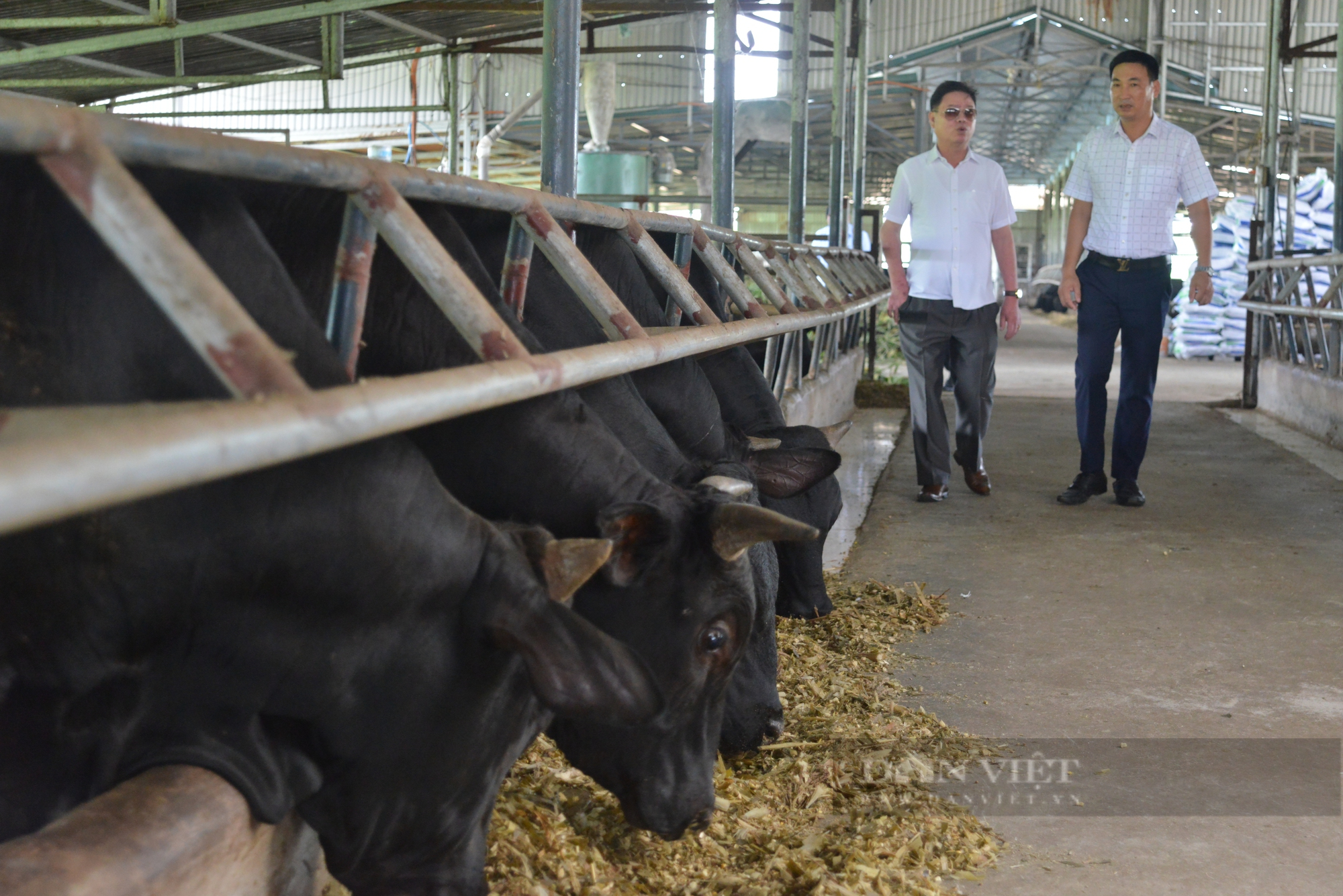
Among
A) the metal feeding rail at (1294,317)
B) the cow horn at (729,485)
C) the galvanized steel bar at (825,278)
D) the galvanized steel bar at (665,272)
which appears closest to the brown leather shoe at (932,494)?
the galvanized steel bar at (825,278)

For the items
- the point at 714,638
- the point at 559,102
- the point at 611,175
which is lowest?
the point at 714,638

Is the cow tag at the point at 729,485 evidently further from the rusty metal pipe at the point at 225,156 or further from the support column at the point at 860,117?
the support column at the point at 860,117

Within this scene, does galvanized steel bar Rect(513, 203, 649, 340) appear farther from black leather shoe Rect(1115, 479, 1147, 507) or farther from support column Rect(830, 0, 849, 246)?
support column Rect(830, 0, 849, 246)

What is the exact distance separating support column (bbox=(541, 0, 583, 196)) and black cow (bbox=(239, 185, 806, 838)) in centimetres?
160

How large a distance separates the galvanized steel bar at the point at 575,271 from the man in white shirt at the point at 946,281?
11.2 feet

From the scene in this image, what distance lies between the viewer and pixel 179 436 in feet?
3.46

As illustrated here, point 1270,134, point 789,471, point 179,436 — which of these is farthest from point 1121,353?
point 1270,134

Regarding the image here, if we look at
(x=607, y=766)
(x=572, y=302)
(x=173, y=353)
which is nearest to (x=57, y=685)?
(x=173, y=353)

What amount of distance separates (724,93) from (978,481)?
249cm

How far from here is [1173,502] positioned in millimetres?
A: 6047

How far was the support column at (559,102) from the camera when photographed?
3.70 m

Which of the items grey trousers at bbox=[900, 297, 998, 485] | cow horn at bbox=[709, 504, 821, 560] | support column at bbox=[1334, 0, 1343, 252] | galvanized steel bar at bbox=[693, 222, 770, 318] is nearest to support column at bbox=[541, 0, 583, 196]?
galvanized steel bar at bbox=[693, 222, 770, 318]

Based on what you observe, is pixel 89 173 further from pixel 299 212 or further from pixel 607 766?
pixel 607 766

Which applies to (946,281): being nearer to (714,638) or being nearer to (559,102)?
(559,102)
